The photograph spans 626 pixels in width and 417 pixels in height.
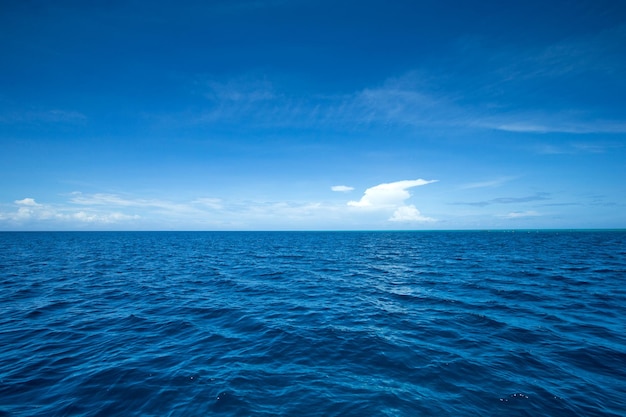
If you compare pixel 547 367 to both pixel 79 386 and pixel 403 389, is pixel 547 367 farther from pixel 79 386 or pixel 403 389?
pixel 79 386

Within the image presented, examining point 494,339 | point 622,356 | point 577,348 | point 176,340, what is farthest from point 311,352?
point 622,356

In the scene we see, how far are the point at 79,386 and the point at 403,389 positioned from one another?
11.1 metres

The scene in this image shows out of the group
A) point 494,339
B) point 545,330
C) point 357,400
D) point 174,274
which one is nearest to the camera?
point 357,400

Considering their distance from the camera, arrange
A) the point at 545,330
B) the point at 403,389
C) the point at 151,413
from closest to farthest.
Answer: the point at 151,413
the point at 403,389
the point at 545,330

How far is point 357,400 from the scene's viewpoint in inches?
315

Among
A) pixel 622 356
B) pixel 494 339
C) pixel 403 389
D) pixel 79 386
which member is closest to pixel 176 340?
pixel 79 386

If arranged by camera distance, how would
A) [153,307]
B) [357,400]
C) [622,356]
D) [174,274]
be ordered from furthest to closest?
1. [174,274]
2. [153,307]
3. [622,356]
4. [357,400]

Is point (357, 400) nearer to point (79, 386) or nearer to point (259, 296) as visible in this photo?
point (79, 386)

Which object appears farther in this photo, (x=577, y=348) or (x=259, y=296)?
(x=259, y=296)

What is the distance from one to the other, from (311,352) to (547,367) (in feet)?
30.2

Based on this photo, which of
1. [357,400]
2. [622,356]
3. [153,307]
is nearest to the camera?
[357,400]

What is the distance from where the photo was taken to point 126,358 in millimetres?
10625

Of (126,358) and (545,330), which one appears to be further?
(545,330)

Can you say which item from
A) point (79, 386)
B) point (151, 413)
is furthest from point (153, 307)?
point (151, 413)
